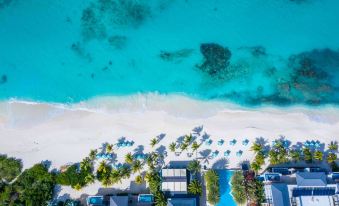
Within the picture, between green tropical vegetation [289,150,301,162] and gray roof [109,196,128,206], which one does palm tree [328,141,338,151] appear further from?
gray roof [109,196,128,206]

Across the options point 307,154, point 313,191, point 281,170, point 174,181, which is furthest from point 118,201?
point 307,154

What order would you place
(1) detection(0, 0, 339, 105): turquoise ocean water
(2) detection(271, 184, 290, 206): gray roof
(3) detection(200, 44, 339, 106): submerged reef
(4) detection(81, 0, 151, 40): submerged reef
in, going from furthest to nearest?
(4) detection(81, 0, 151, 40): submerged reef → (1) detection(0, 0, 339, 105): turquoise ocean water → (3) detection(200, 44, 339, 106): submerged reef → (2) detection(271, 184, 290, 206): gray roof

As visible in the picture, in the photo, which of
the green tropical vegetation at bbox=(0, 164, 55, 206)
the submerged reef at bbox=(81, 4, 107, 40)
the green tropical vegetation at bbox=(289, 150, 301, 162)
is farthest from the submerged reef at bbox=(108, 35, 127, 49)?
the green tropical vegetation at bbox=(289, 150, 301, 162)

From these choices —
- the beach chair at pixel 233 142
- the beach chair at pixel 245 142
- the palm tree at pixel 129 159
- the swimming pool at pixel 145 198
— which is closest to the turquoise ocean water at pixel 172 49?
the beach chair at pixel 245 142

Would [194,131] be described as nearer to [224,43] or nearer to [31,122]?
[224,43]

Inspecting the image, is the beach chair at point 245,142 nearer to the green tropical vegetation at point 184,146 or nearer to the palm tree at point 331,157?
the green tropical vegetation at point 184,146

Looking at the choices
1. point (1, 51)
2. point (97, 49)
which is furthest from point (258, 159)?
point (1, 51)
